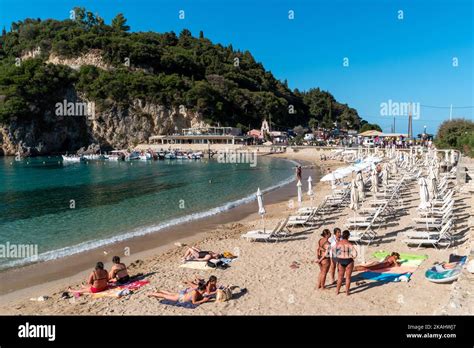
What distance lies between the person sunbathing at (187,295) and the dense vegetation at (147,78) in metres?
87.7

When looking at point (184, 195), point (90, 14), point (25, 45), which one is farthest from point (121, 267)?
point (90, 14)

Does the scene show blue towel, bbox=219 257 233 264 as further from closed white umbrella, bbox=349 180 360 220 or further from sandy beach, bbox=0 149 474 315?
closed white umbrella, bbox=349 180 360 220

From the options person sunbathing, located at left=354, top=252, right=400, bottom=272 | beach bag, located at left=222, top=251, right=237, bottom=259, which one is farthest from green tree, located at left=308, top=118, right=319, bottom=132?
person sunbathing, located at left=354, top=252, right=400, bottom=272

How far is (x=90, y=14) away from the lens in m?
135

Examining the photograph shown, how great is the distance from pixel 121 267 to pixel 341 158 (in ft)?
161

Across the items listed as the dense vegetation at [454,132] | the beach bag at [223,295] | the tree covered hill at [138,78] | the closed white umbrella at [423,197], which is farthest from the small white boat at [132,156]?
the beach bag at [223,295]

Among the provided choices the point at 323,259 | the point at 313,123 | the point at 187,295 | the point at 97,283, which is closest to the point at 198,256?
the point at 97,283

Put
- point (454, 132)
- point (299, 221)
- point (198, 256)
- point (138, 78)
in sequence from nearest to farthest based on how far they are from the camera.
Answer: point (198, 256), point (299, 221), point (454, 132), point (138, 78)

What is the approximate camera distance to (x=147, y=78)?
325ft

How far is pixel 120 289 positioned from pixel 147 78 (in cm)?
9415

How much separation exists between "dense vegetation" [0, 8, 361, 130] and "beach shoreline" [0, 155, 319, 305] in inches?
3141

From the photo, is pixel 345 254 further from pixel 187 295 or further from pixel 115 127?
pixel 115 127

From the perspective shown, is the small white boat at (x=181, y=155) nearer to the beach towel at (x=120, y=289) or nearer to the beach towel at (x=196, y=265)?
the beach towel at (x=196, y=265)

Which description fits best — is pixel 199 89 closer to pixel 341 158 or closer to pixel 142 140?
pixel 142 140
